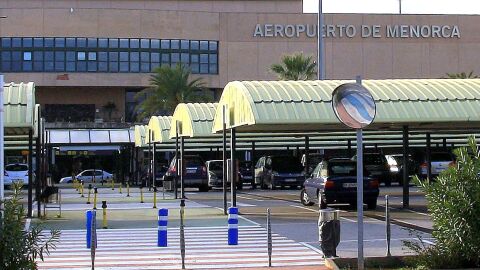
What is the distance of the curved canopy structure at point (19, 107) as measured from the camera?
24.5 metres

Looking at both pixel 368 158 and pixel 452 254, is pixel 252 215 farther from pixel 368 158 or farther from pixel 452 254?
pixel 368 158

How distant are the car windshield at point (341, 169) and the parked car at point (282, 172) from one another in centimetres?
1723

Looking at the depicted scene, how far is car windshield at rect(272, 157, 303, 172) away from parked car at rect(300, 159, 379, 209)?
652 inches

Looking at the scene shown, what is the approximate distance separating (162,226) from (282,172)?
90.3 ft

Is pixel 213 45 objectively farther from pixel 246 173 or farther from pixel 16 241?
pixel 16 241

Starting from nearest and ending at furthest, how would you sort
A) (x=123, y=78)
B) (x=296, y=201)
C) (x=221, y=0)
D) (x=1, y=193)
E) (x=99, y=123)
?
(x=1, y=193) → (x=296, y=201) → (x=99, y=123) → (x=123, y=78) → (x=221, y=0)

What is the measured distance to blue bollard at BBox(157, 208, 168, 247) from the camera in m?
17.2

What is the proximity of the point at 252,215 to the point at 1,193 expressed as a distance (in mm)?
15885

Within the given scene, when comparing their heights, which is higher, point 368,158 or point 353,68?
point 353,68

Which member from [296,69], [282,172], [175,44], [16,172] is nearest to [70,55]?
[175,44]

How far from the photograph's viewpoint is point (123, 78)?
7900cm

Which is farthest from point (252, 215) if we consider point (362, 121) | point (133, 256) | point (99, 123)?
point (99, 123)

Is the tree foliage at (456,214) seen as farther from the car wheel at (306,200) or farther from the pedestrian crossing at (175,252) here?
the car wheel at (306,200)

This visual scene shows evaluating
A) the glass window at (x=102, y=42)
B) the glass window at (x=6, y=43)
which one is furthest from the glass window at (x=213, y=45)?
the glass window at (x=6, y=43)
